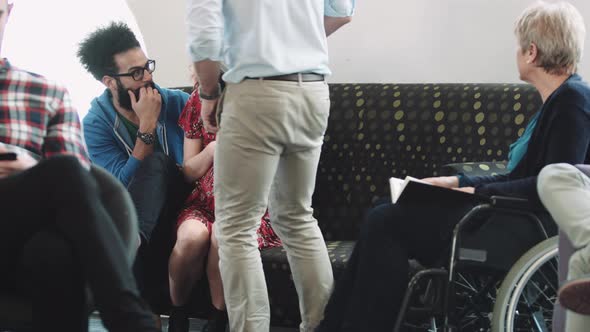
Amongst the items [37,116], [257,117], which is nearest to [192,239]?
[257,117]

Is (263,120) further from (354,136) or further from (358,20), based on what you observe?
(358,20)

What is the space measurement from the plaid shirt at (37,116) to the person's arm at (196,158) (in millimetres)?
921

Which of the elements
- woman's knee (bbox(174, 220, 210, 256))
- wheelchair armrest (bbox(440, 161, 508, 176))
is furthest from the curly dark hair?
wheelchair armrest (bbox(440, 161, 508, 176))

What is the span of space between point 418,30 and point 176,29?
108 centimetres

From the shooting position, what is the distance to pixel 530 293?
7.01 ft

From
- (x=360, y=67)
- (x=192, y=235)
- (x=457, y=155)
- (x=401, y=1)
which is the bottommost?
A: (x=192, y=235)

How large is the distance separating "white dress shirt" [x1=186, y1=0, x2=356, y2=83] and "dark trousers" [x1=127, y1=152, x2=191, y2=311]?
0.65 m

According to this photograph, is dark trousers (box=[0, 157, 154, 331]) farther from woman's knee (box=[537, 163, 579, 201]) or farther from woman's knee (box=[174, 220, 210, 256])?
woman's knee (box=[174, 220, 210, 256])

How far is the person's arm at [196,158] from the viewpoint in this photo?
2.85 meters

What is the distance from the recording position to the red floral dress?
2.83 meters

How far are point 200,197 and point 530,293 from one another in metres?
1.19

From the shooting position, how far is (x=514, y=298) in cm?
201

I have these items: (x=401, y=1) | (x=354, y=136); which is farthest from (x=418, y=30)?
(x=354, y=136)

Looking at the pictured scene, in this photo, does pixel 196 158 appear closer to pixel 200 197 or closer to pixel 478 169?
pixel 200 197
